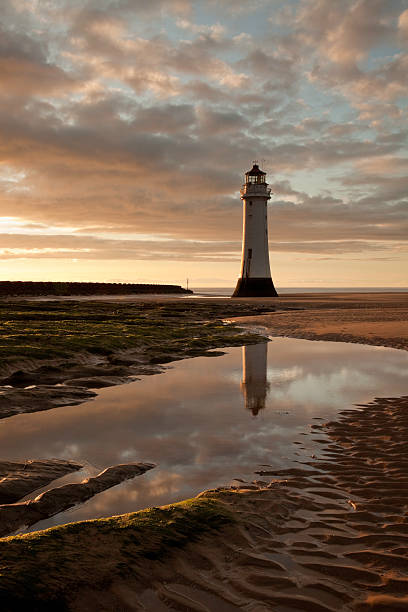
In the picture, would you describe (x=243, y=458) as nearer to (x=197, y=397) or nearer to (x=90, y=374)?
(x=197, y=397)

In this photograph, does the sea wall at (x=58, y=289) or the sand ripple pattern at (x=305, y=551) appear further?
the sea wall at (x=58, y=289)

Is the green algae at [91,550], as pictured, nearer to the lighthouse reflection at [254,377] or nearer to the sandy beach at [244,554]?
the sandy beach at [244,554]

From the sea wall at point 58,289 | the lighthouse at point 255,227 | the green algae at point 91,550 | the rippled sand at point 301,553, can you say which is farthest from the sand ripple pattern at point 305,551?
the sea wall at point 58,289

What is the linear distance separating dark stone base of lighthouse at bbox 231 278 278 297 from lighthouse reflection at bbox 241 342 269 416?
36.3 metres

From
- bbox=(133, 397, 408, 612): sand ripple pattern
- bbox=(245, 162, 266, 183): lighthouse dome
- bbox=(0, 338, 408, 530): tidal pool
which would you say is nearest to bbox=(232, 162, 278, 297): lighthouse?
bbox=(245, 162, 266, 183): lighthouse dome

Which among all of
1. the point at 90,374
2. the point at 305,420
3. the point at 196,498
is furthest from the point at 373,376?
the point at 196,498

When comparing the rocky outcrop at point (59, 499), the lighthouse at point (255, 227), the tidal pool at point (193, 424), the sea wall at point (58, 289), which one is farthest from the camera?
the sea wall at point (58, 289)

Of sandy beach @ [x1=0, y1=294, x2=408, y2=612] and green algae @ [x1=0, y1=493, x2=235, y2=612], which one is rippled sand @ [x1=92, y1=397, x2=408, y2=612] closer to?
sandy beach @ [x1=0, y1=294, x2=408, y2=612]

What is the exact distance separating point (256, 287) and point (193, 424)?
4727 cm

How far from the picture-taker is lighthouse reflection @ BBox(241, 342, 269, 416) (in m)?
9.64

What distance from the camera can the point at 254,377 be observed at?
12.3 metres

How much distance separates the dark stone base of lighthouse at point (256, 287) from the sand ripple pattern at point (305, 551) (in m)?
48.3

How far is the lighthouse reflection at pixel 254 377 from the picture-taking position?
31.6 ft

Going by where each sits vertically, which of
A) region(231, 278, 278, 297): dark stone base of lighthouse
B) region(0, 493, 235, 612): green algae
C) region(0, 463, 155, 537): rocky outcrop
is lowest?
region(0, 463, 155, 537): rocky outcrop
